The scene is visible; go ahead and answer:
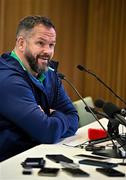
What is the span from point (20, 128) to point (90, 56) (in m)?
3.30

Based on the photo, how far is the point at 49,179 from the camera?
1.47 m

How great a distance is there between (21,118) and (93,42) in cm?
336

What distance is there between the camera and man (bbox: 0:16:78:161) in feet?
6.87

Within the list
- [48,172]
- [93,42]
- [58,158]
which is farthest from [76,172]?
[93,42]

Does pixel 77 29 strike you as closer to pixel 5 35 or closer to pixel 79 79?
pixel 79 79

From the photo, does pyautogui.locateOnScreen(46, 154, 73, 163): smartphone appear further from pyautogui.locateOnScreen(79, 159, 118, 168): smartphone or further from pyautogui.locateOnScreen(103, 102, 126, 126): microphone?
pyautogui.locateOnScreen(103, 102, 126, 126): microphone

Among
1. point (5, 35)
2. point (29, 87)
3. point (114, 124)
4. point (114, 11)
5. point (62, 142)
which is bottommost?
point (62, 142)

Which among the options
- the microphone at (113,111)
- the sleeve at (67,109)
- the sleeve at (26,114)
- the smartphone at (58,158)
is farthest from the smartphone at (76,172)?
the sleeve at (67,109)

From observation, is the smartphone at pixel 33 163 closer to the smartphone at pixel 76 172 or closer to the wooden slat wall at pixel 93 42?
the smartphone at pixel 76 172

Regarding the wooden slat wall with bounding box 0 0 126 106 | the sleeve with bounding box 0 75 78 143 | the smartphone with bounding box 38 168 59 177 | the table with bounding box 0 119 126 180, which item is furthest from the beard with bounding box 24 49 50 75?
the wooden slat wall with bounding box 0 0 126 106

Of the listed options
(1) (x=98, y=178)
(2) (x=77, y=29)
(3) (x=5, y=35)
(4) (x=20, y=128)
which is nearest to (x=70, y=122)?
(4) (x=20, y=128)

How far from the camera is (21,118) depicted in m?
2.06

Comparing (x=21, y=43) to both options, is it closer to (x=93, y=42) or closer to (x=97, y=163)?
(x=97, y=163)

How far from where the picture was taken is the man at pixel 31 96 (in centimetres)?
209
